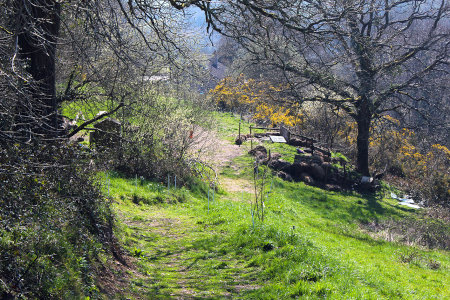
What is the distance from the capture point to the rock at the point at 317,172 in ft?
64.5

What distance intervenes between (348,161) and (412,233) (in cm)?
1047

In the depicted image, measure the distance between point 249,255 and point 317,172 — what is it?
12.9 m

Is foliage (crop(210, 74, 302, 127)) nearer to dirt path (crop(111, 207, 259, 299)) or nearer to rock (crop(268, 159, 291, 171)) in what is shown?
rock (crop(268, 159, 291, 171))

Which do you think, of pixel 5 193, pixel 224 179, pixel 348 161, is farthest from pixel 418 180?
pixel 5 193

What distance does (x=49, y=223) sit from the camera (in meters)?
4.68

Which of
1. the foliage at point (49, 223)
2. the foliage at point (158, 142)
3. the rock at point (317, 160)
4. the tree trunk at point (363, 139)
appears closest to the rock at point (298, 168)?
the rock at point (317, 160)

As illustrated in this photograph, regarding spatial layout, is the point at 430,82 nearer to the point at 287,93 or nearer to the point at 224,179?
the point at 287,93

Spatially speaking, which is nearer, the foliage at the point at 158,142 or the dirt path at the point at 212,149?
the foliage at the point at 158,142

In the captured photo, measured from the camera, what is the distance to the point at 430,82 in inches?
740

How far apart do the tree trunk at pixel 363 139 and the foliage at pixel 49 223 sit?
1690cm

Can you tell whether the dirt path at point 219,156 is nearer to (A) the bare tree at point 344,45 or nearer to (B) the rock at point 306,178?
(B) the rock at point 306,178

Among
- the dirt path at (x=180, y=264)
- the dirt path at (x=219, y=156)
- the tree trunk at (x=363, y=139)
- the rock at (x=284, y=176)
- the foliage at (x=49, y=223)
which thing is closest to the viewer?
the foliage at (x=49, y=223)

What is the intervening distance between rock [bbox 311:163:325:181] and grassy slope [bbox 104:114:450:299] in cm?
577

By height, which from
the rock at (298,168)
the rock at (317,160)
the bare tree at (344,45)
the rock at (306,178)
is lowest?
the rock at (306,178)
